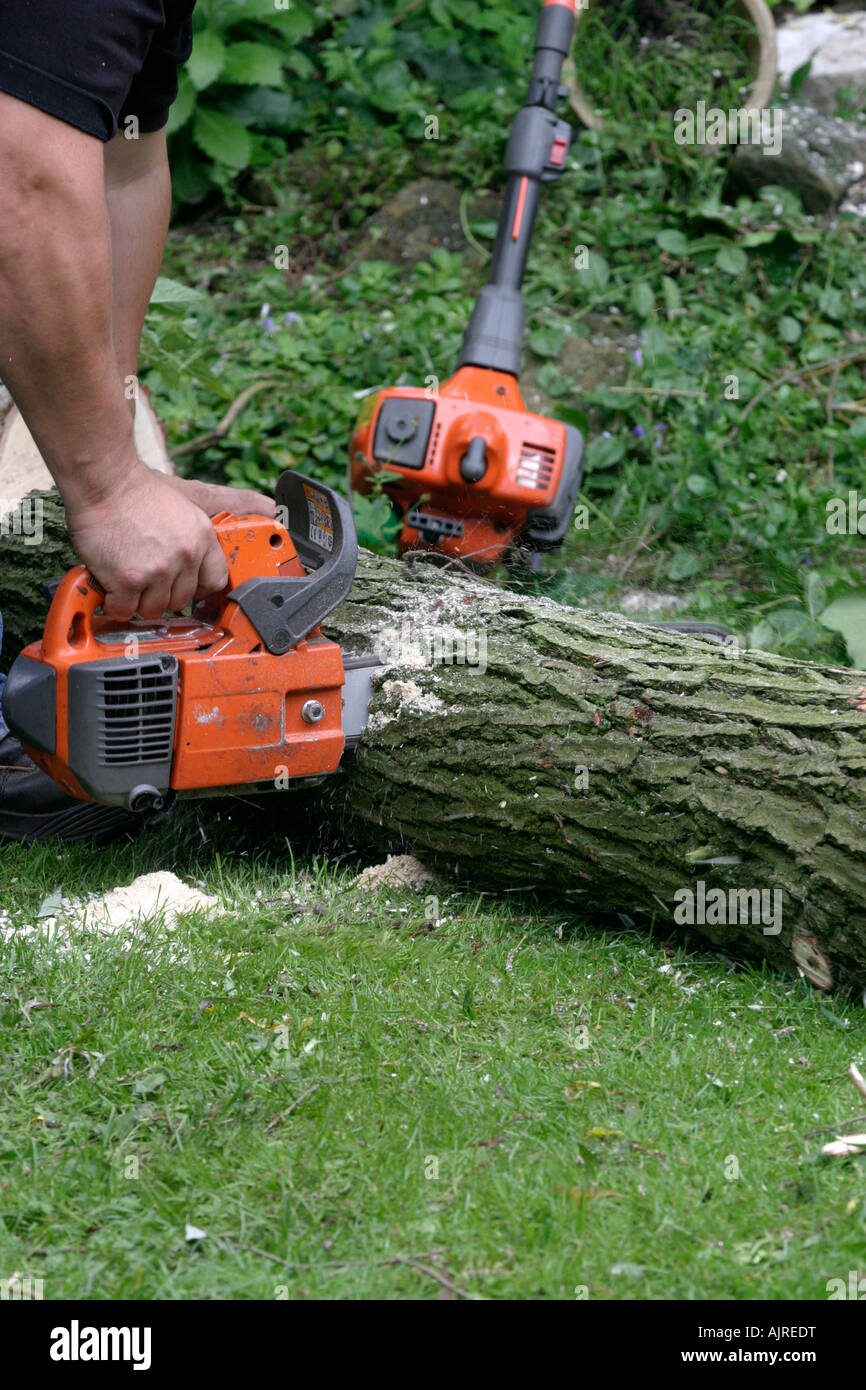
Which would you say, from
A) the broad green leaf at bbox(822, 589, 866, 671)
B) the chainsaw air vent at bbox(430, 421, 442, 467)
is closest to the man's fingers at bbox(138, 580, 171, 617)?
the chainsaw air vent at bbox(430, 421, 442, 467)

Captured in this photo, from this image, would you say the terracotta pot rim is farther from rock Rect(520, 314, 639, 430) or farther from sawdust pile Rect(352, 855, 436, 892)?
sawdust pile Rect(352, 855, 436, 892)

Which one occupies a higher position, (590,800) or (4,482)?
(4,482)

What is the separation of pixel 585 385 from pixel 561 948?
3337mm

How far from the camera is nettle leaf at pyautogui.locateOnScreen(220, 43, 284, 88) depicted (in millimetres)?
6098

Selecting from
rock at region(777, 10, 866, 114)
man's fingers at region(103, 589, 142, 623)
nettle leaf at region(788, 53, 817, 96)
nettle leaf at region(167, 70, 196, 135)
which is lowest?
man's fingers at region(103, 589, 142, 623)

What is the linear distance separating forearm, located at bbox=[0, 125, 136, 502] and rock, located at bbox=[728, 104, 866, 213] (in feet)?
15.1

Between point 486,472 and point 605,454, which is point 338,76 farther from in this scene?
point 486,472

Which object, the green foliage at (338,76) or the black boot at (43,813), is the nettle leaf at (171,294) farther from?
the green foliage at (338,76)

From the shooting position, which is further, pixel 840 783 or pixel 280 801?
pixel 280 801

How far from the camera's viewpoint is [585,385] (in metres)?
5.47

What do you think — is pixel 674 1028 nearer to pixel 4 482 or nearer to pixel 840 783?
pixel 840 783
